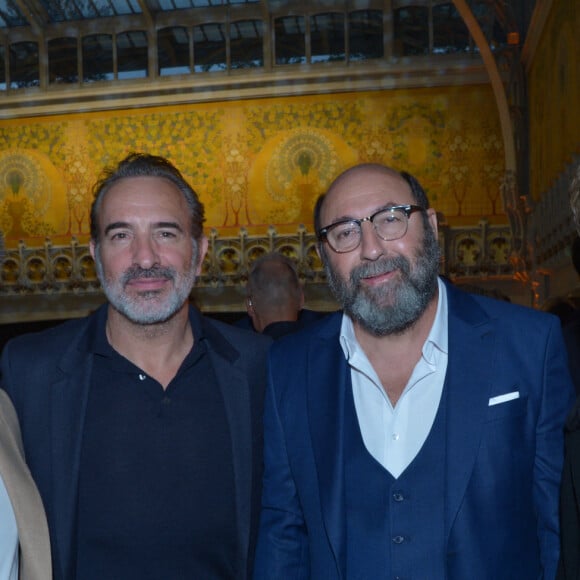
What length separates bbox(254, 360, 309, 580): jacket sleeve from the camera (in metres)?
1.95

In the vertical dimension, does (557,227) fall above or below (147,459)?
above

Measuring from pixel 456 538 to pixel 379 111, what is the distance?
9004 millimetres

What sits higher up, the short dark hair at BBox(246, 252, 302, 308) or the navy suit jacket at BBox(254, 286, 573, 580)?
the short dark hair at BBox(246, 252, 302, 308)

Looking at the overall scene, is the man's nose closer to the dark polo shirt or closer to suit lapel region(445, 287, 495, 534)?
suit lapel region(445, 287, 495, 534)

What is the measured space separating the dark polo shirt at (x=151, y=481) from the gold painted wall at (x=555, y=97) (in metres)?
4.71

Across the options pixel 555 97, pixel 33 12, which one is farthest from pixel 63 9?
pixel 555 97

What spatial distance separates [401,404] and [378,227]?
436mm

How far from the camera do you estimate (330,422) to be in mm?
1897

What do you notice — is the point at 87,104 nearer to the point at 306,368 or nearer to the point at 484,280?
the point at 484,280

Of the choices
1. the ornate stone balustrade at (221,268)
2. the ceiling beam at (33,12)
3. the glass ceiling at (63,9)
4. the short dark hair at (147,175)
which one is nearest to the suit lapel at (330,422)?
the short dark hair at (147,175)

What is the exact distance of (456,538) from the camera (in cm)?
174

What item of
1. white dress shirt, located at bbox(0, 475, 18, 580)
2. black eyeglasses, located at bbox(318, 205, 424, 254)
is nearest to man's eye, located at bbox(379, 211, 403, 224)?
black eyeglasses, located at bbox(318, 205, 424, 254)

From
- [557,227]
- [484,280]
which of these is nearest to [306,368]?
[557,227]

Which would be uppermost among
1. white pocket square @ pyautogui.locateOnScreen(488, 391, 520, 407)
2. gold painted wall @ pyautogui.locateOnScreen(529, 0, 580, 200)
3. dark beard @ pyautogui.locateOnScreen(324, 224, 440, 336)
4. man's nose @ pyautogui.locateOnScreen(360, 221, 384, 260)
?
gold painted wall @ pyautogui.locateOnScreen(529, 0, 580, 200)
